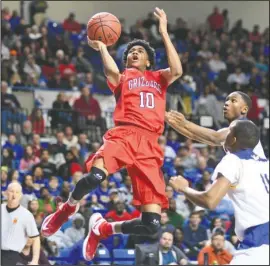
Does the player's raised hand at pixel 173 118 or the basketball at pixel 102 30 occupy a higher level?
the basketball at pixel 102 30

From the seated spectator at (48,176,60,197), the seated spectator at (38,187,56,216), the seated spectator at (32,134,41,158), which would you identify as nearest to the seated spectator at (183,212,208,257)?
the seated spectator at (38,187,56,216)

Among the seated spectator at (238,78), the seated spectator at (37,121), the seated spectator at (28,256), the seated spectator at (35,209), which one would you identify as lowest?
the seated spectator at (28,256)

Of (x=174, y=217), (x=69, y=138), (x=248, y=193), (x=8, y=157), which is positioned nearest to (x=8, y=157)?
(x=8, y=157)

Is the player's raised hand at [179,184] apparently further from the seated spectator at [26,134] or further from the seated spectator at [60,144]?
the seated spectator at [26,134]

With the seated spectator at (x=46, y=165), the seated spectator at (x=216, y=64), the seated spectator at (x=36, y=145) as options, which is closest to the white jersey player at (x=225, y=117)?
the seated spectator at (x=46, y=165)

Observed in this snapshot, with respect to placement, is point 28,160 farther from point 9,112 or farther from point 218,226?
point 218,226

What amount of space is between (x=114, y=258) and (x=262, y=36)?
13.4 m

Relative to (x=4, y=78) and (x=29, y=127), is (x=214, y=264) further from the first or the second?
(x=4, y=78)

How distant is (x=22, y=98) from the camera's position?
18.5 meters

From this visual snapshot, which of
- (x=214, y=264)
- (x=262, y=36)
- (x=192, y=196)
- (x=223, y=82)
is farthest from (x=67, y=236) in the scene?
(x=262, y=36)

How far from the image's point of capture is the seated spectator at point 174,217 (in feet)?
48.3

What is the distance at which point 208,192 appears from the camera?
6.46 meters

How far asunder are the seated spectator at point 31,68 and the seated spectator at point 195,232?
6399 millimetres

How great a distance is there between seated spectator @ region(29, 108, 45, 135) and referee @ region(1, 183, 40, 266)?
6771 mm
